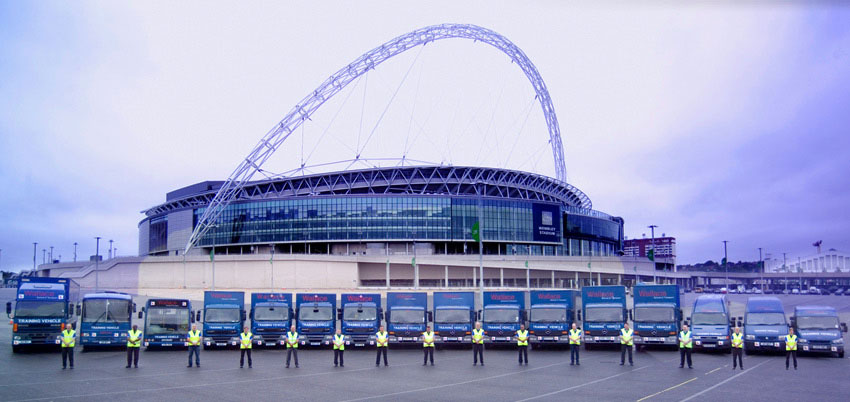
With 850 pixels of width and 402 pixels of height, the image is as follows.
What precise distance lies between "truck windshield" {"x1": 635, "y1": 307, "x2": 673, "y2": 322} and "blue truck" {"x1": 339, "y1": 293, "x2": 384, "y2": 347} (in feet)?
47.2

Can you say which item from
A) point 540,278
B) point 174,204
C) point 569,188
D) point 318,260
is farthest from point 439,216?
point 174,204

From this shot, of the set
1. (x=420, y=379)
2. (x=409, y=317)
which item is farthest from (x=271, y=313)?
(x=420, y=379)

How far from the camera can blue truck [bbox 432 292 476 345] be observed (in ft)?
123

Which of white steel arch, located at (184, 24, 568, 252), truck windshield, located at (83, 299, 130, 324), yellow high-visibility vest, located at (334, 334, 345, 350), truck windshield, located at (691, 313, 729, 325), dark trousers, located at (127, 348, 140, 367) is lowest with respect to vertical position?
dark trousers, located at (127, 348, 140, 367)

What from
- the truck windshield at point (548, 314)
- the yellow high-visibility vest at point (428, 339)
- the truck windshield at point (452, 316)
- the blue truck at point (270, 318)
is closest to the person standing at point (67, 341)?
the blue truck at point (270, 318)

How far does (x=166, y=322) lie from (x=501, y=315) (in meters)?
18.5

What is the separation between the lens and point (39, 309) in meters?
32.8

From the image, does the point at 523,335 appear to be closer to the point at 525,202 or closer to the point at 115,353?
the point at 115,353

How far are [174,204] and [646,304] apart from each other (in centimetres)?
12563

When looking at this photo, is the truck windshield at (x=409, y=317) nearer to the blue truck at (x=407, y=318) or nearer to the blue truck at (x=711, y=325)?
the blue truck at (x=407, y=318)

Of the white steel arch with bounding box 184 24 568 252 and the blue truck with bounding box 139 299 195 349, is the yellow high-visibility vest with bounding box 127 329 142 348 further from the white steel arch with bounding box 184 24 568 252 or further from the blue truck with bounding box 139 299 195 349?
the white steel arch with bounding box 184 24 568 252

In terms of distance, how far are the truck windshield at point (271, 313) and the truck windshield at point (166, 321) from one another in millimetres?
3770

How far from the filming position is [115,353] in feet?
113

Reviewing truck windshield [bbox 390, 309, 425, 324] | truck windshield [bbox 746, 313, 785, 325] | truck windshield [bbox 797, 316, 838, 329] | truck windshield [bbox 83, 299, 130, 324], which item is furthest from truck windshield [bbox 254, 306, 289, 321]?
truck windshield [bbox 797, 316, 838, 329]
